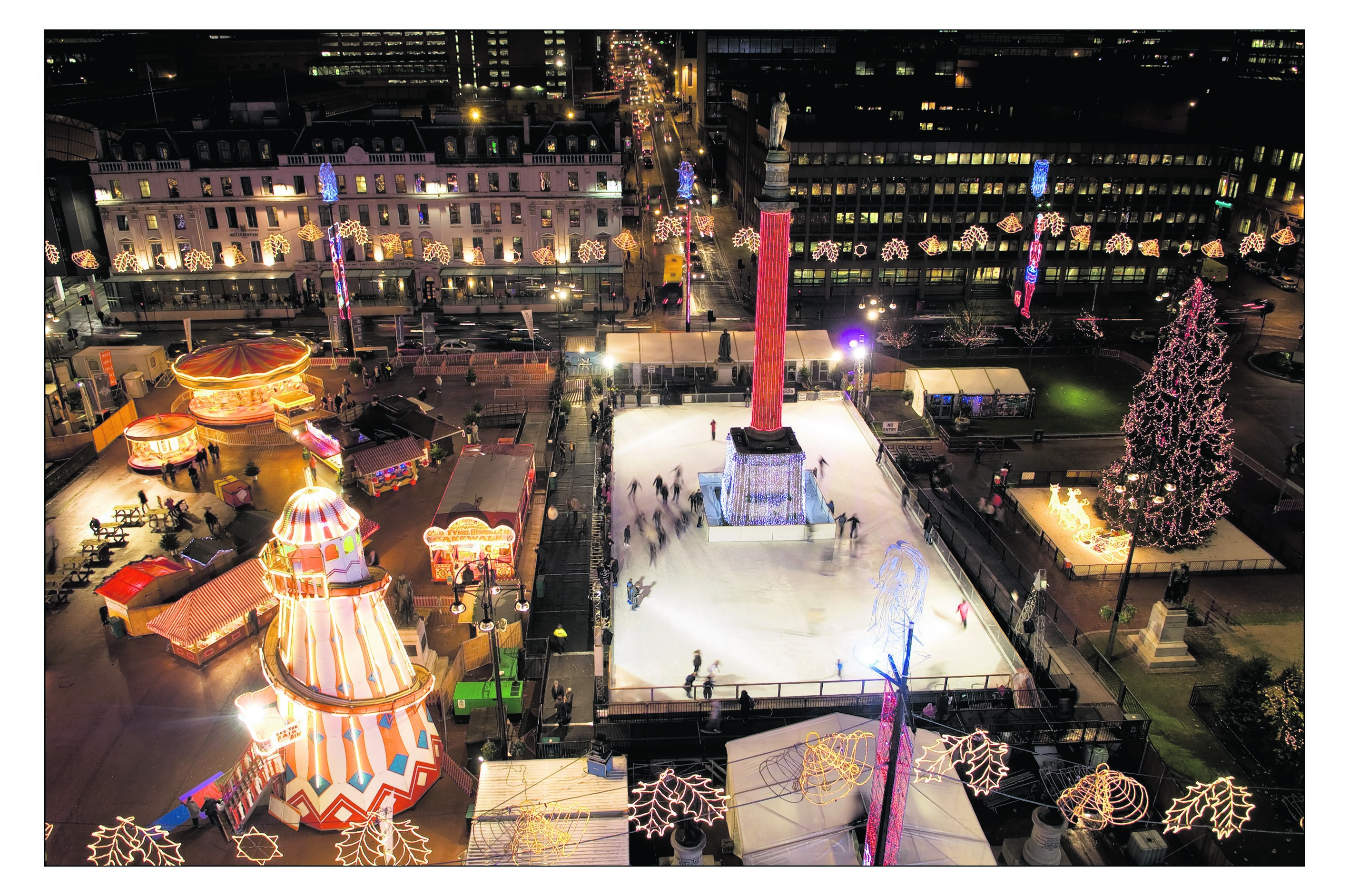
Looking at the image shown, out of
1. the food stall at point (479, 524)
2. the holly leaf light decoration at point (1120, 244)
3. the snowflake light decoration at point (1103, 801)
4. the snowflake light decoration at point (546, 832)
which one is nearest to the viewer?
the snowflake light decoration at point (546, 832)

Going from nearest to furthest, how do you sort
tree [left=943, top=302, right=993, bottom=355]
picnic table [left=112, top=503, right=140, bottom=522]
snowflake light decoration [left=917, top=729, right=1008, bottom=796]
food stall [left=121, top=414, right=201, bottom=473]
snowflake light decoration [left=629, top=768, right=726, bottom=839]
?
snowflake light decoration [left=629, top=768, right=726, bottom=839] → snowflake light decoration [left=917, top=729, right=1008, bottom=796] → picnic table [left=112, top=503, right=140, bottom=522] → food stall [left=121, top=414, right=201, bottom=473] → tree [left=943, top=302, right=993, bottom=355]

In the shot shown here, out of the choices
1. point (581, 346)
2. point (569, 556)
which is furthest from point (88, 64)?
point (569, 556)

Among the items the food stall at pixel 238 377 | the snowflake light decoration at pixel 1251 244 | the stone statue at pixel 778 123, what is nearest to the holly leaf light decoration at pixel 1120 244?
the snowflake light decoration at pixel 1251 244

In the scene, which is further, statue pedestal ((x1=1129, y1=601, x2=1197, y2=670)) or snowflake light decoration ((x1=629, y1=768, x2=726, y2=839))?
statue pedestal ((x1=1129, y1=601, x2=1197, y2=670))

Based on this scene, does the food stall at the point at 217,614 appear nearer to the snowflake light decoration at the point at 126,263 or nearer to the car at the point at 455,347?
the car at the point at 455,347

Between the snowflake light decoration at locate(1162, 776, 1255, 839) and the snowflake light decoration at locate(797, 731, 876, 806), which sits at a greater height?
the snowflake light decoration at locate(797, 731, 876, 806)

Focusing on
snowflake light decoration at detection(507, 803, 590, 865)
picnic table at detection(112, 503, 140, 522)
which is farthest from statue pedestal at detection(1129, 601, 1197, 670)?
picnic table at detection(112, 503, 140, 522)

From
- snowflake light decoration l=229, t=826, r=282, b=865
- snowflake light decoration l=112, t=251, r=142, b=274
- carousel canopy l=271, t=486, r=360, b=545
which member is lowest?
snowflake light decoration l=229, t=826, r=282, b=865

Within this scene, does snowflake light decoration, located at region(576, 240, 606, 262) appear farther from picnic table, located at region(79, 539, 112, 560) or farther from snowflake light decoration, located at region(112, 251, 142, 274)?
picnic table, located at region(79, 539, 112, 560)
